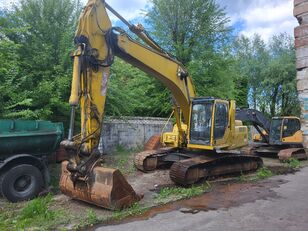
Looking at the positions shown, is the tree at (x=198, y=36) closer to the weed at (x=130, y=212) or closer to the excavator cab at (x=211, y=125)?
the excavator cab at (x=211, y=125)

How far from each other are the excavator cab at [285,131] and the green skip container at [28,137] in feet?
30.8

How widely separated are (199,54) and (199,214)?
43.3ft

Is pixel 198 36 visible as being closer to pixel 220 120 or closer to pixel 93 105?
pixel 220 120

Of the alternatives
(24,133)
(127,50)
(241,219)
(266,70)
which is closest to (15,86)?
(24,133)

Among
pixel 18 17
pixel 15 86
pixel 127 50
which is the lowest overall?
pixel 15 86

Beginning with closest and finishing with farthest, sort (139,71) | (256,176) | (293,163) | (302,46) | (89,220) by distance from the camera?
(302,46) < (89,220) < (256,176) < (293,163) < (139,71)

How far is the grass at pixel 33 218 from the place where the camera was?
18.2ft

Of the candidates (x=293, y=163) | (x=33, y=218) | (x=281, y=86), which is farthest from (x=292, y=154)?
(x=281, y=86)

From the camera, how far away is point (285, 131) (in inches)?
568

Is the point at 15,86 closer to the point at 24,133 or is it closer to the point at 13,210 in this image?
the point at 24,133

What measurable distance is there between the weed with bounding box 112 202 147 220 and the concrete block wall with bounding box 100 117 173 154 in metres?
7.85

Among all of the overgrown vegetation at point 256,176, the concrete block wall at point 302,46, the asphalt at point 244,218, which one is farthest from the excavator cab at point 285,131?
the concrete block wall at point 302,46

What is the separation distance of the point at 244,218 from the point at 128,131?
10.6 m

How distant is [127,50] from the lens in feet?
24.5
